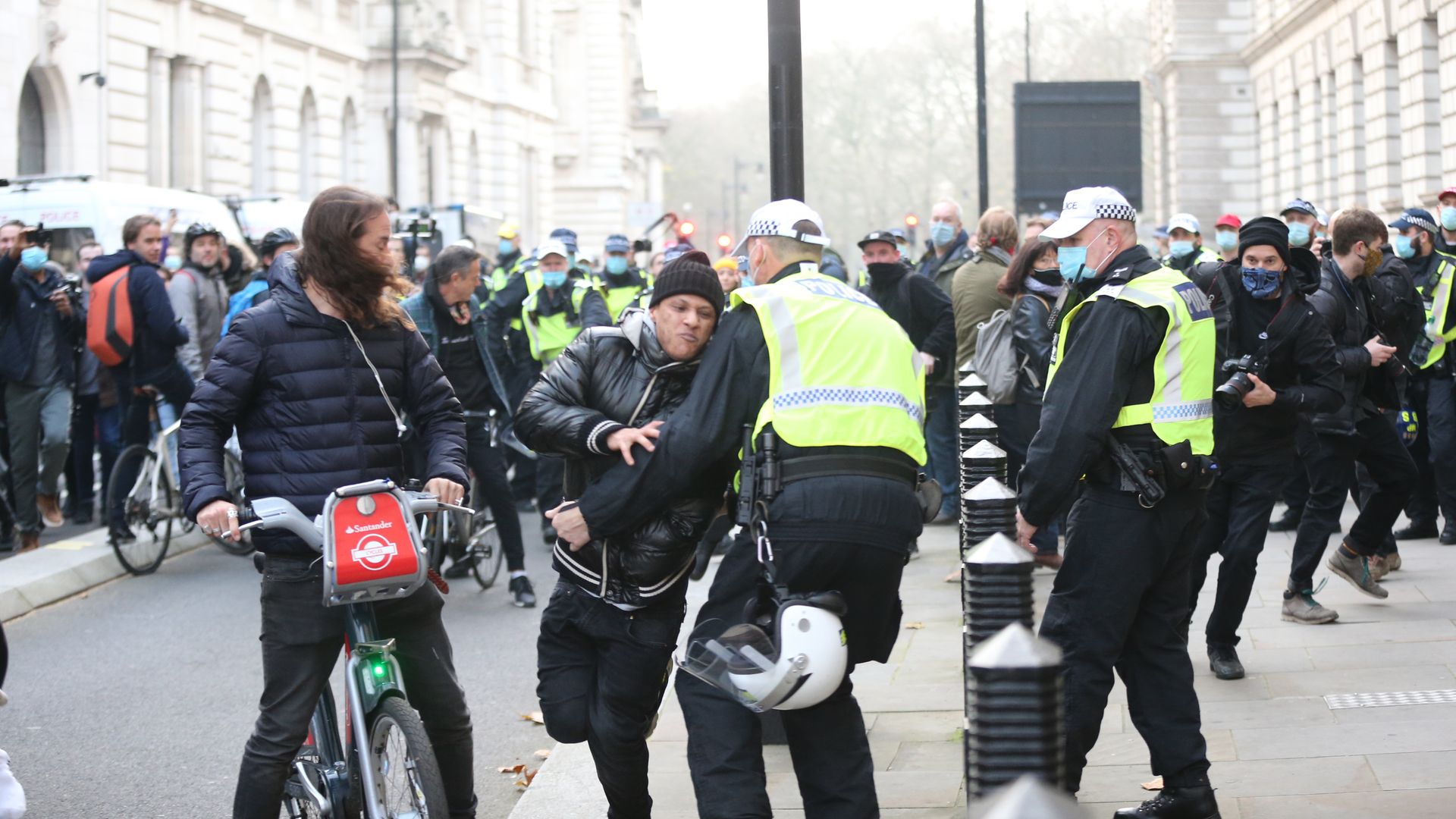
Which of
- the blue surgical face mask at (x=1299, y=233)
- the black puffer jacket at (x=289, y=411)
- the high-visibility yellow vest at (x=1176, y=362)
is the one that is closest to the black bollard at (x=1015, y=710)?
the high-visibility yellow vest at (x=1176, y=362)

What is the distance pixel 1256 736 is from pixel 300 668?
11.3ft

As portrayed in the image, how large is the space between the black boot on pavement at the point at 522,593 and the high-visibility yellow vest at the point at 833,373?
562cm

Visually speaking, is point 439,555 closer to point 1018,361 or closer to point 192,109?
point 1018,361

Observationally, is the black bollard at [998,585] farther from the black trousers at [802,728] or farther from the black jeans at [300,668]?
the black jeans at [300,668]

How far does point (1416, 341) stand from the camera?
1064cm

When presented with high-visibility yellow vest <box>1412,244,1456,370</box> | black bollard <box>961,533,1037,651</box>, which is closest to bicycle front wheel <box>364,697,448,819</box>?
black bollard <box>961,533,1037,651</box>

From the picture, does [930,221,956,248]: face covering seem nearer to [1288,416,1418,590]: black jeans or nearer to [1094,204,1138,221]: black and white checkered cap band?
[1288,416,1418,590]: black jeans

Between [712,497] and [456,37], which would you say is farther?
[456,37]

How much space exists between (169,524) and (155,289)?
157 centimetres

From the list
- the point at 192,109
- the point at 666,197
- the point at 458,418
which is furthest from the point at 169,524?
the point at 666,197

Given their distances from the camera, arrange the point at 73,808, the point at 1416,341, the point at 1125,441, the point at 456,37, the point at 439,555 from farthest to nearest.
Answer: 1. the point at 456,37
2. the point at 1416,341
3. the point at 439,555
4. the point at 73,808
5. the point at 1125,441

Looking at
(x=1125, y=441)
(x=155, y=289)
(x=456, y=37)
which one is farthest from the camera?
(x=456, y=37)

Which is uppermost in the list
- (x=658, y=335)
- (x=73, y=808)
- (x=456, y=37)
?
(x=456, y=37)

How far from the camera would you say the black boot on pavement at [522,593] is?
389 inches
